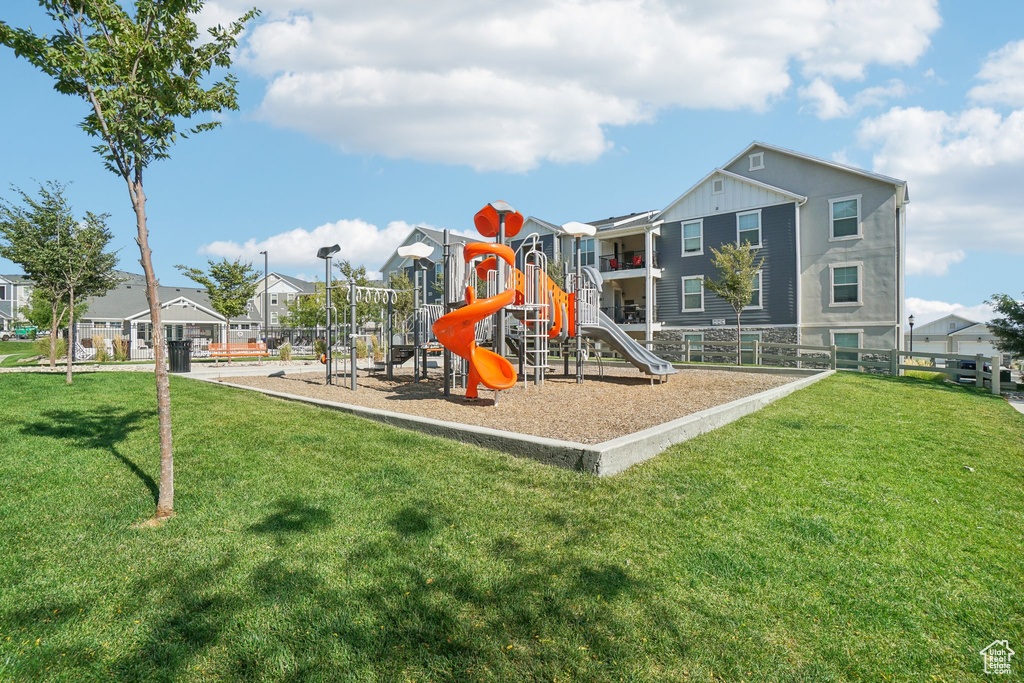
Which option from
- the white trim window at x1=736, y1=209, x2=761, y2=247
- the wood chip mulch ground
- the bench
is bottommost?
the wood chip mulch ground

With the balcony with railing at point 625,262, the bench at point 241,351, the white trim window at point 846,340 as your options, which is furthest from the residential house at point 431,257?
the white trim window at point 846,340

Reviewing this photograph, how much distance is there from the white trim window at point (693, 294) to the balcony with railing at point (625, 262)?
→ 219 cm

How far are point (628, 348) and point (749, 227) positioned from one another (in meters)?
15.4

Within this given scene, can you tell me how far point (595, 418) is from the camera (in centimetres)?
802

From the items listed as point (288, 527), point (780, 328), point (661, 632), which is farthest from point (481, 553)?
point (780, 328)

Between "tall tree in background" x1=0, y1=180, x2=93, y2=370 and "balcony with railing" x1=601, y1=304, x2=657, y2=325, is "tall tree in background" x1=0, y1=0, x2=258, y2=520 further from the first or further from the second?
"balcony with railing" x1=601, y1=304, x2=657, y2=325

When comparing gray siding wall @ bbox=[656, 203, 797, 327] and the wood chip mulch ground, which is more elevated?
gray siding wall @ bbox=[656, 203, 797, 327]

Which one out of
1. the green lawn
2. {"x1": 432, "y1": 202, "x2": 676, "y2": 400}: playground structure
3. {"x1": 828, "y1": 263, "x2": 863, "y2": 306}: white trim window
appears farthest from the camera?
{"x1": 828, "y1": 263, "x2": 863, "y2": 306}: white trim window

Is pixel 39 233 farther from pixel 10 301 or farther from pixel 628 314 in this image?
pixel 10 301

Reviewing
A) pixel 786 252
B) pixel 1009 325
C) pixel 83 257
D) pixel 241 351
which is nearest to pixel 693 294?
pixel 786 252

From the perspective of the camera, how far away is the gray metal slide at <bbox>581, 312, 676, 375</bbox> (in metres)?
13.0

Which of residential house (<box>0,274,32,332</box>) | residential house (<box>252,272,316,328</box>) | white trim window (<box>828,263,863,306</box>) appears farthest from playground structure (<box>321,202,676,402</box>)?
residential house (<box>0,274,32,332</box>)

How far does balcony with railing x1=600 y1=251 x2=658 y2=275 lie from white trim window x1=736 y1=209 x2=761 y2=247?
4.58 meters

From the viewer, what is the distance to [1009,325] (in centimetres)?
1670
